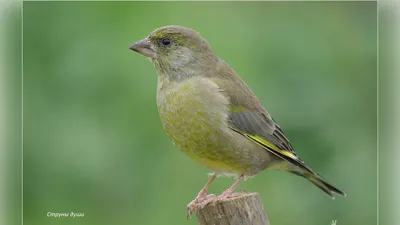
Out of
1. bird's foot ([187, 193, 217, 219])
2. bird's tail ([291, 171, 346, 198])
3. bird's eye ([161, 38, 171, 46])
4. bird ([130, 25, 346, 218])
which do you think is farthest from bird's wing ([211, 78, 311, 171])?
bird's foot ([187, 193, 217, 219])

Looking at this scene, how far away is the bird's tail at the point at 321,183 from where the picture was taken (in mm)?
7426

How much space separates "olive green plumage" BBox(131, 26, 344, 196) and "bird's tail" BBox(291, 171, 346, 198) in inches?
1.7

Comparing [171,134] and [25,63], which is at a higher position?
[25,63]

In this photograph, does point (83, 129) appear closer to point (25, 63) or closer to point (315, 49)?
point (25, 63)

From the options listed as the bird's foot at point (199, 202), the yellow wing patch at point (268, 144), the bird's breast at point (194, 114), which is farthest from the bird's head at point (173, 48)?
the bird's foot at point (199, 202)

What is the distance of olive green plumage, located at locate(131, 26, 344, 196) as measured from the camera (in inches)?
270

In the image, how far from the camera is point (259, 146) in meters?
7.12

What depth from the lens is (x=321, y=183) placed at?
24.7 ft

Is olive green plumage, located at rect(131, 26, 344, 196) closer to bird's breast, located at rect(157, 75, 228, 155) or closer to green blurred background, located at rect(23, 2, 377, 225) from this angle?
bird's breast, located at rect(157, 75, 228, 155)

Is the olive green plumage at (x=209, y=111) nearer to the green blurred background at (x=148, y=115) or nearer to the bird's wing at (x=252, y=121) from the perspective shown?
the bird's wing at (x=252, y=121)

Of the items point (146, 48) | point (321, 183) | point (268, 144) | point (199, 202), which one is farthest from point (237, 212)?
point (146, 48)
